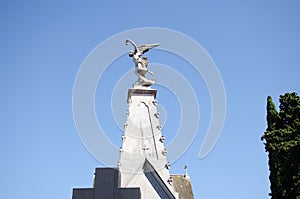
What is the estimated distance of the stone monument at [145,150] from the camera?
2311cm

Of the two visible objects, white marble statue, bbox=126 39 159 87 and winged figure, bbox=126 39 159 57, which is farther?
winged figure, bbox=126 39 159 57

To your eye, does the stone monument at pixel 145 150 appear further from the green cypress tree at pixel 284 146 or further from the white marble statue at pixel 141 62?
the green cypress tree at pixel 284 146

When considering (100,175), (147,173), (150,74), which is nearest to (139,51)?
(150,74)

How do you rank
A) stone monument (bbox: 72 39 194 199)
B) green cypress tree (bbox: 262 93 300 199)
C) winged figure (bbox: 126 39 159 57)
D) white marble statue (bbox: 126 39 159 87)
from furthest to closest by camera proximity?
1. winged figure (bbox: 126 39 159 57)
2. white marble statue (bbox: 126 39 159 87)
3. stone monument (bbox: 72 39 194 199)
4. green cypress tree (bbox: 262 93 300 199)

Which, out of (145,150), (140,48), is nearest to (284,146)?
(145,150)

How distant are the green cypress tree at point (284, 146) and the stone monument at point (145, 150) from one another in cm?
651

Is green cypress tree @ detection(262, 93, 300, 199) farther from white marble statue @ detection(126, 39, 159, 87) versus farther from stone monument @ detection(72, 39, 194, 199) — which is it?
white marble statue @ detection(126, 39, 159, 87)

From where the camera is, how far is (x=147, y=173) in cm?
2373

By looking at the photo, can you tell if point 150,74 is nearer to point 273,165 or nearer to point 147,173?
point 147,173

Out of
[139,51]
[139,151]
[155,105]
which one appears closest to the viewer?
[139,151]

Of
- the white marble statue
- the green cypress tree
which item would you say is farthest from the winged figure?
the green cypress tree

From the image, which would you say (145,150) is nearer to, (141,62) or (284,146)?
(141,62)

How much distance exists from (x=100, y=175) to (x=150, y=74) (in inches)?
807

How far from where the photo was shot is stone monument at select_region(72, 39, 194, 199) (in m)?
23.1
